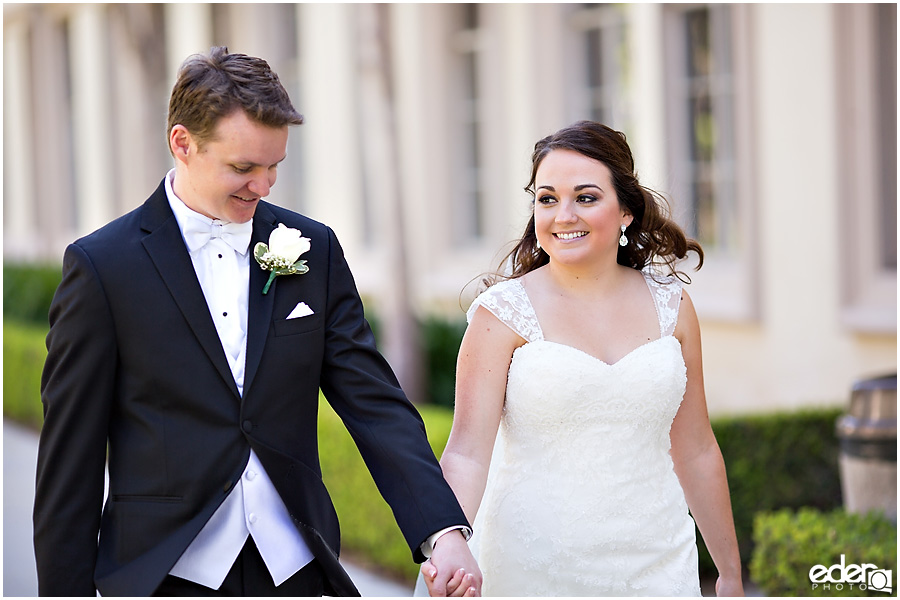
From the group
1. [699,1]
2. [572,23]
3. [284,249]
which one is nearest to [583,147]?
[284,249]

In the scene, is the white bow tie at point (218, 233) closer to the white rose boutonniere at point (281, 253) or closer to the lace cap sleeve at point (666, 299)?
the white rose boutonniere at point (281, 253)

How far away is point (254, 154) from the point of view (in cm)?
256

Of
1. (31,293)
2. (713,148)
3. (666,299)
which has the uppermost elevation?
(713,148)

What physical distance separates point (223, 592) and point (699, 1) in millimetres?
6566

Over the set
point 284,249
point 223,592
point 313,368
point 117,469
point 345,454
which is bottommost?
point 345,454

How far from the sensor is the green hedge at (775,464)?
605cm

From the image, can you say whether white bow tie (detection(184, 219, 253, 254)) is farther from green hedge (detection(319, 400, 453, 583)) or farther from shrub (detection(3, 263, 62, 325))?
shrub (detection(3, 263, 62, 325))

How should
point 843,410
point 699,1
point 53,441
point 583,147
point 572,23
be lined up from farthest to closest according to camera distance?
point 572,23 → point 699,1 → point 843,410 → point 583,147 → point 53,441

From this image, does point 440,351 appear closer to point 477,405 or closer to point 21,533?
point 21,533

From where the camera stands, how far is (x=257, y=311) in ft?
8.88

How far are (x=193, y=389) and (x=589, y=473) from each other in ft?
4.06

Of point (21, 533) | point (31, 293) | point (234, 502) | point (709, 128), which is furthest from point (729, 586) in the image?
point (31, 293)

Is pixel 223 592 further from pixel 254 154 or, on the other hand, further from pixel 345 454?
pixel 345 454

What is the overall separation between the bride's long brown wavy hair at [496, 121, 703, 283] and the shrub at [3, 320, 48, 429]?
8.42 metres
